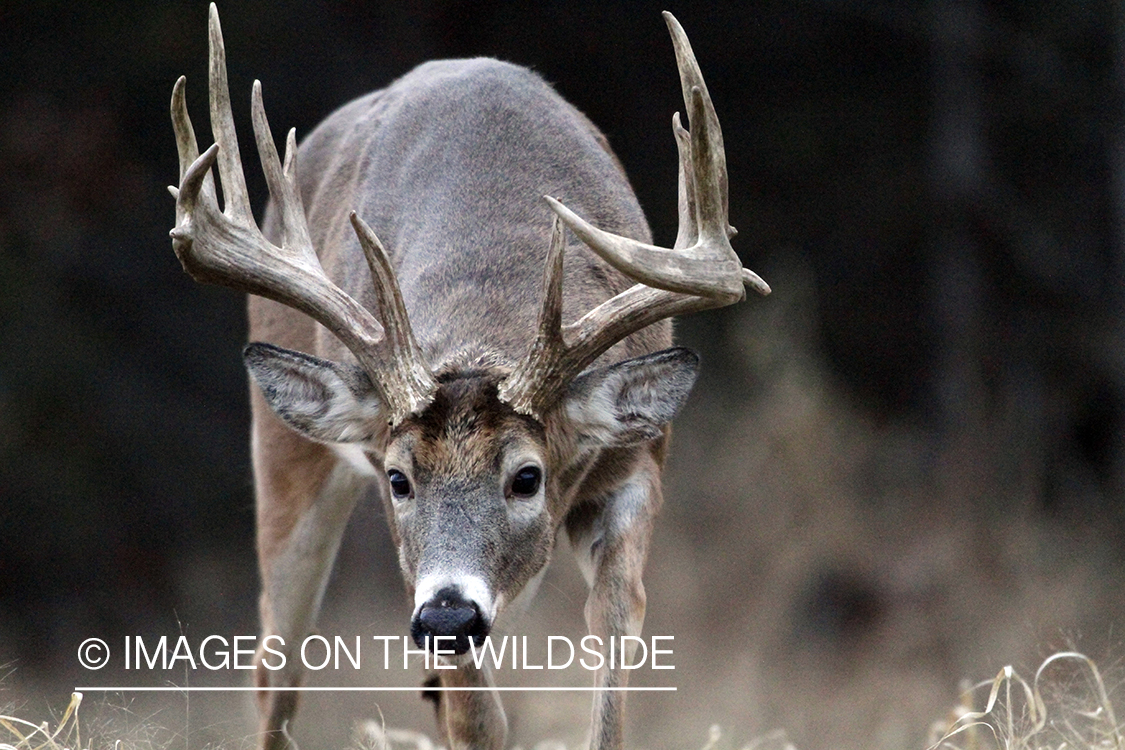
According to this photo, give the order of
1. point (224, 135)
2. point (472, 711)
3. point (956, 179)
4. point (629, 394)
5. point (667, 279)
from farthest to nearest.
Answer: point (956, 179) < point (472, 711) < point (224, 135) < point (629, 394) < point (667, 279)

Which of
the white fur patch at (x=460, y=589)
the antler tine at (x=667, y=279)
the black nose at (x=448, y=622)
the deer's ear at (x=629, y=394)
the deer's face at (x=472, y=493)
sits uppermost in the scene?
the antler tine at (x=667, y=279)

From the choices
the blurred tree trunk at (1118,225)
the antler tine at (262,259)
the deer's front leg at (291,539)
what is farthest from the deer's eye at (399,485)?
the blurred tree trunk at (1118,225)

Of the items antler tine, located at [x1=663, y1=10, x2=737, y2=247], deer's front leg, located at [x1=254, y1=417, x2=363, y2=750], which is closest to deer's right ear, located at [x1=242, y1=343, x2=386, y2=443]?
antler tine, located at [x1=663, y1=10, x2=737, y2=247]

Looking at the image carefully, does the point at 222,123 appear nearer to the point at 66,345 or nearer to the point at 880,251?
the point at 66,345

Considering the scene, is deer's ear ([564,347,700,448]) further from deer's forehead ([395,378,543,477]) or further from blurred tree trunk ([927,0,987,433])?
blurred tree trunk ([927,0,987,433])

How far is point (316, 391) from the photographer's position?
499 centimetres

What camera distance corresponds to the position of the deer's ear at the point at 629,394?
484 centimetres

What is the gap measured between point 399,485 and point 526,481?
0.32 metres

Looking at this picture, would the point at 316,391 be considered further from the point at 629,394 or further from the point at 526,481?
the point at 629,394

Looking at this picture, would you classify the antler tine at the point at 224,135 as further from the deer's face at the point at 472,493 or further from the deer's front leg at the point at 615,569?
the deer's front leg at the point at 615,569

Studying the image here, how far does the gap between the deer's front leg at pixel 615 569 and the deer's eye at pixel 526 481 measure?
0.47m

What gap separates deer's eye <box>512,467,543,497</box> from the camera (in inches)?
184

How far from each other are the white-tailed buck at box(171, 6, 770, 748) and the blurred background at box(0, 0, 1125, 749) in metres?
6.35

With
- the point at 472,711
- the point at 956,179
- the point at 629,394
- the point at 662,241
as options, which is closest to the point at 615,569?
the point at 629,394
